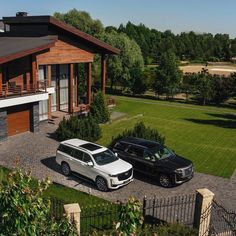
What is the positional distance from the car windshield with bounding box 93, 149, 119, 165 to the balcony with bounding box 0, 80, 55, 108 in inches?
351

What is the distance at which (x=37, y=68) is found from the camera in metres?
27.9

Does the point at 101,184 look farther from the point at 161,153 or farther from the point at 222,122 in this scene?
the point at 222,122

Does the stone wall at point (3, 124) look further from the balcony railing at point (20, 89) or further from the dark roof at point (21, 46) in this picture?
the dark roof at point (21, 46)

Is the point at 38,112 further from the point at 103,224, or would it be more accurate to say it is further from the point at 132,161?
the point at 103,224

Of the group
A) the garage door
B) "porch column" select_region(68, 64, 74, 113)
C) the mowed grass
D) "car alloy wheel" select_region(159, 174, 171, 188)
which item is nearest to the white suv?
"car alloy wheel" select_region(159, 174, 171, 188)

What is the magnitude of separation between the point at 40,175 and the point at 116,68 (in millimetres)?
34764

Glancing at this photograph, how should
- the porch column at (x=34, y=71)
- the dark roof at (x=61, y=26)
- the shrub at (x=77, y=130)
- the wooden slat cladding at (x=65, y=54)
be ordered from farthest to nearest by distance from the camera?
A: 1. the dark roof at (x=61, y=26)
2. the wooden slat cladding at (x=65, y=54)
3. the porch column at (x=34, y=71)
4. the shrub at (x=77, y=130)

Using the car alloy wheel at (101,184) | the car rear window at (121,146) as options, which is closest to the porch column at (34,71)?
the car rear window at (121,146)

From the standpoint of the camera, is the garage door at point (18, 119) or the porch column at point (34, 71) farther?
the porch column at point (34, 71)

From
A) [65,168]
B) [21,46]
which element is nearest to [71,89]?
[21,46]

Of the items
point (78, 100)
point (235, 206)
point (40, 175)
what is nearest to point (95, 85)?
point (78, 100)

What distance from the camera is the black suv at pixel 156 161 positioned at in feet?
58.9

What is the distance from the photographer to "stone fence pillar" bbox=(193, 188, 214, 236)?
1369 cm

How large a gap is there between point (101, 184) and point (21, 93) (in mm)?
10714
